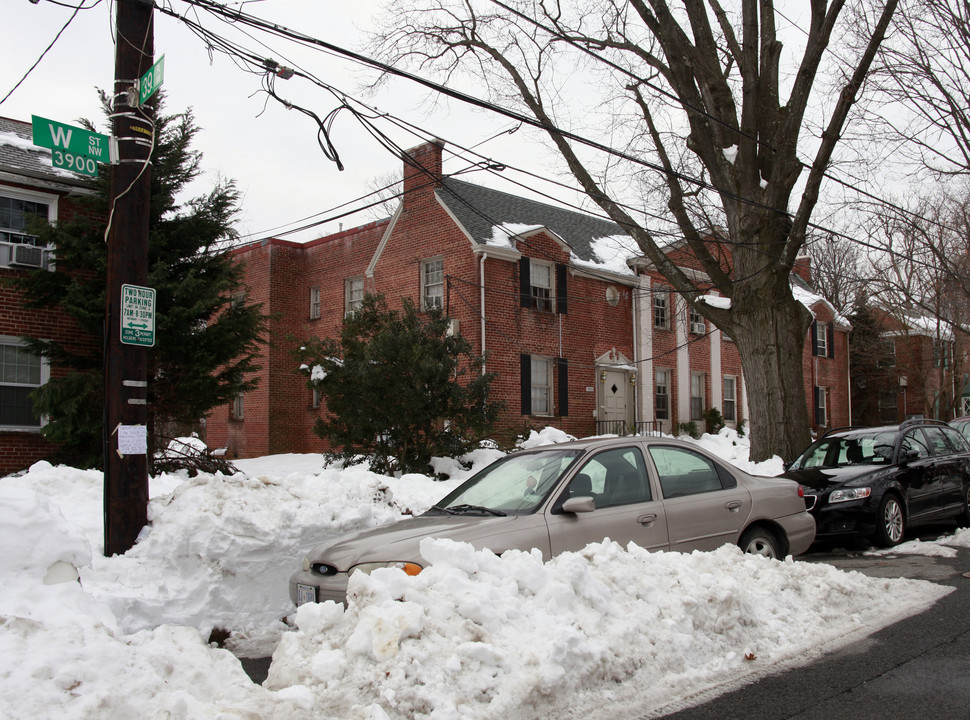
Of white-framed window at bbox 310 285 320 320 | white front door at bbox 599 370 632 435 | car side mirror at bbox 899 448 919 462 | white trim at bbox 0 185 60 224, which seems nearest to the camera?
car side mirror at bbox 899 448 919 462

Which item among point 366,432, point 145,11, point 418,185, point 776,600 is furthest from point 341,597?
point 418,185

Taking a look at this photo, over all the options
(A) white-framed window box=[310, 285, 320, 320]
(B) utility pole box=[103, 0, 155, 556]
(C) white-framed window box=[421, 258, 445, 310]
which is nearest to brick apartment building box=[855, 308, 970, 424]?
(C) white-framed window box=[421, 258, 445, 310]

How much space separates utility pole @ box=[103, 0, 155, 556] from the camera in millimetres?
7145

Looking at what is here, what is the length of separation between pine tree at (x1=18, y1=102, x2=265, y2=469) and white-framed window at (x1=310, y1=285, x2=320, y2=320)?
11.6 m

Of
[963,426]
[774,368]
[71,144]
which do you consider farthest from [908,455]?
[71,144]

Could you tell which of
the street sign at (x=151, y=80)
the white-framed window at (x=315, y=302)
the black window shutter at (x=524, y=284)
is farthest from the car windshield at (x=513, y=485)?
the white-framed window at (x=315, y=302)

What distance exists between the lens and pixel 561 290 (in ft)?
73.5

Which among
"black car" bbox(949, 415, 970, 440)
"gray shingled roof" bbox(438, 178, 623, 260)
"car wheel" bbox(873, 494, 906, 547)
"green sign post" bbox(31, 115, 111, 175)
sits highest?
"gray shingled roof" bbox(438, 178, 623, 260)

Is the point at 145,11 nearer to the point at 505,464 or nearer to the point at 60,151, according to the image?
the point at 60,151

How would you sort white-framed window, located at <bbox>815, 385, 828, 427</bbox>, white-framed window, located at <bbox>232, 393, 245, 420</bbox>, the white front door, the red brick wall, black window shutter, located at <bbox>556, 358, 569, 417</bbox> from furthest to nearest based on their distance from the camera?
white-framed window, located at <bbox>815, 385, 828, 427</bbox> → white-framed window, located at <bbox>232, 393, 245, 420</bbox> → the white front door → black window shutter, located at <bbox>556, 358, 569, 417</bbox> → the red brick wall

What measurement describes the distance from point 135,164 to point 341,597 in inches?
174

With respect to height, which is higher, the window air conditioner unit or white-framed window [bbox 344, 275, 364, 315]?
white-framed window [bbox 344, 275, 364, 315]

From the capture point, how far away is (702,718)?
14.5ft

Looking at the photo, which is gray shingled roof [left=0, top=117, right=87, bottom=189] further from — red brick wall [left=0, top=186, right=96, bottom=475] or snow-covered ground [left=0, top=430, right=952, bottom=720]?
snow-covered ground [left=0, top=430, right=952, bottom=720]
